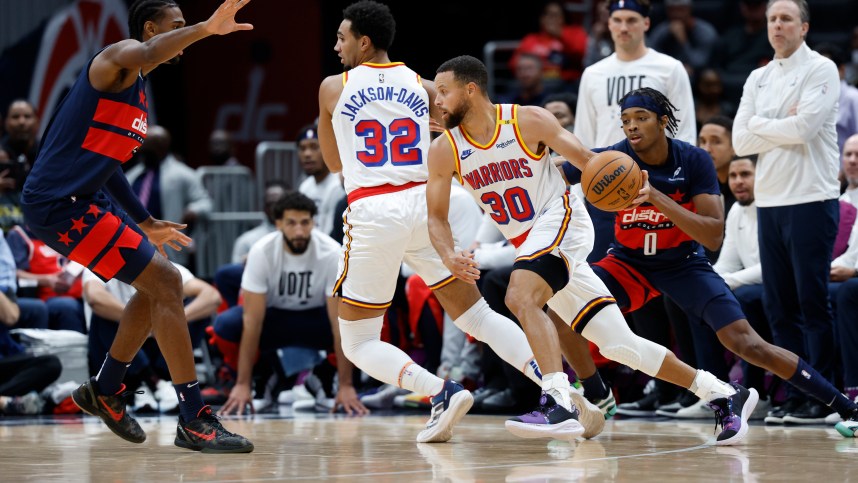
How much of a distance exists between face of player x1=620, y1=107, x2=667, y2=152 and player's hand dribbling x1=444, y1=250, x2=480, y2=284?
1.27 metres

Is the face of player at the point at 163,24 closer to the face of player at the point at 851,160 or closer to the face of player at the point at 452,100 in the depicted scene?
the face of player at the point at 452,100

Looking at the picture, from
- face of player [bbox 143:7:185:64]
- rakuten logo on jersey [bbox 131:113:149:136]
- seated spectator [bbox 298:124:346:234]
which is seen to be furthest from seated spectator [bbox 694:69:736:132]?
rakuten logo on jersey [bbox 131:113:149:136]

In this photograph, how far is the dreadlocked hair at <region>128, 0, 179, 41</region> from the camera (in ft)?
19.8

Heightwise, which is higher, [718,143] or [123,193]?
[718,143]

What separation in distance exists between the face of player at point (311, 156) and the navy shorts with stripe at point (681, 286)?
4.20 metres

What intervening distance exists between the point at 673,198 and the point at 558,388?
57.9 inches

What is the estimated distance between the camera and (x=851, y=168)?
8.23 meters

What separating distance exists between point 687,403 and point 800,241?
4.69 ft

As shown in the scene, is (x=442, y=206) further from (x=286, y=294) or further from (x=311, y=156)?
(x=311, y=156)

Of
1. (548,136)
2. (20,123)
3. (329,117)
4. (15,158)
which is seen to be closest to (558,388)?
(548,136)

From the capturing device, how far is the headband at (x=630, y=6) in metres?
8.18

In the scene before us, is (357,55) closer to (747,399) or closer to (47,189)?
(47,189)

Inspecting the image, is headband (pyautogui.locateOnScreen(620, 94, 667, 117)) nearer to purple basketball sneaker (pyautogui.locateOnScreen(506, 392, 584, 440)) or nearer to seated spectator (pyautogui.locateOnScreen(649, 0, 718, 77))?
purple basketball sneaker (pyautogui.locateOnScreen(506, 392, 584, 440))

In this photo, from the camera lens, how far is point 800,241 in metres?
7.36
